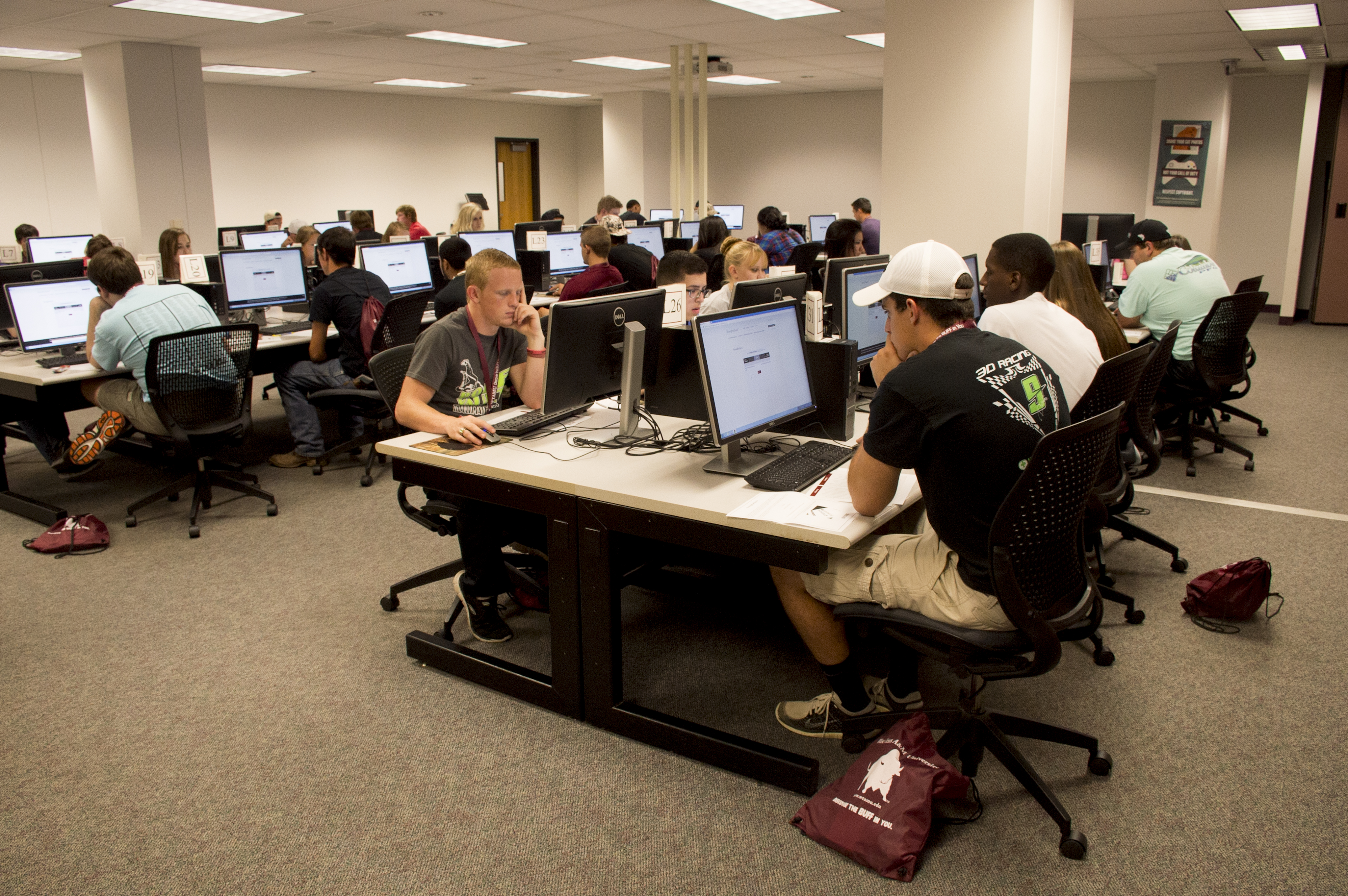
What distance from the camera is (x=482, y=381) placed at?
315 cm

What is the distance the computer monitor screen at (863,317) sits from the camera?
3.54m

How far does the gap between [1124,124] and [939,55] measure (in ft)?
27.7

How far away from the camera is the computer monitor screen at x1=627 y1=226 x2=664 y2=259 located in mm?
8930

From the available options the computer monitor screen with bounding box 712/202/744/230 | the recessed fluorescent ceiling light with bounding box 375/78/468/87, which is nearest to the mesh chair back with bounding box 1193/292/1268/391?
the computer monitor screen with bounding box 712/202/744/230

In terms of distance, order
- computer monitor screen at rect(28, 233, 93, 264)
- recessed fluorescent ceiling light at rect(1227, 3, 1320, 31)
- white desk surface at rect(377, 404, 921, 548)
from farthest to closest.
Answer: computer monitor screen at rect(28, 233, 93, 264), recessed fluorescent ceiling light at rect(1227, 3, 1320, 31), white desk surface at rect(377, 404, 921, 548)

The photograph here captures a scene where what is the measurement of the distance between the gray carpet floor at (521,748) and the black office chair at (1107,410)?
0.17 meters

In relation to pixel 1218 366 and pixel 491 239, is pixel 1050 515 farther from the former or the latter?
pixel 491 239

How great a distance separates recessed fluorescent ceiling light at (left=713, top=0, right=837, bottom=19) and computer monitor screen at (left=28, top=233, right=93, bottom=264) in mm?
5464

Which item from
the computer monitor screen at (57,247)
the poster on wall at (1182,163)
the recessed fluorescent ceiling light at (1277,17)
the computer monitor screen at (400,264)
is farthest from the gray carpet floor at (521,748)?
the poster on wall at (1182,163)

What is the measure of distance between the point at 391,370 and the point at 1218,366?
3.92 meters

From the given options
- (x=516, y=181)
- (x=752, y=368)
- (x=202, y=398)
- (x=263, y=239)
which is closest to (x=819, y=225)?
(x=516, y=181)

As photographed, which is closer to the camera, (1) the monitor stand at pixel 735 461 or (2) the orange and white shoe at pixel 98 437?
(1) the monitor stand at pixel 735 461

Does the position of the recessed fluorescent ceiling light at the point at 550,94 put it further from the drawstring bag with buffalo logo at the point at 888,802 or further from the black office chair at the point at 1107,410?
the drawstring bag with buffalo logo at the point at 888,802

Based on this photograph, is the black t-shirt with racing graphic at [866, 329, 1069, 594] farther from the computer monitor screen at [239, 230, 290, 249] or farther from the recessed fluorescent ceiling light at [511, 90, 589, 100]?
the recessed fluorescent ceiling light at [511, 90, 589, 100]
